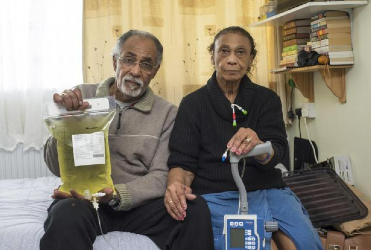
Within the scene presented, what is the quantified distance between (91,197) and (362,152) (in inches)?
50.9

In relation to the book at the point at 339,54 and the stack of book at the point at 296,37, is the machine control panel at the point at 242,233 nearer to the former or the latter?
the book at the point at 339,54

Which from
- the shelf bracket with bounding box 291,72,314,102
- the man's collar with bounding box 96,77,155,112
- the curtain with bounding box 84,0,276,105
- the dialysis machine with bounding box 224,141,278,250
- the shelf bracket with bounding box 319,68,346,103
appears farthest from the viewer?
the curtain with bounding box 84,0,276,105

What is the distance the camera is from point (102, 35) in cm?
253

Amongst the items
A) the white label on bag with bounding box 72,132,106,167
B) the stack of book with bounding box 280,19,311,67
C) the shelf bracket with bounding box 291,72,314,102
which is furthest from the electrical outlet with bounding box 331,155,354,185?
the white label on bag with bounding box 72,132,106,167

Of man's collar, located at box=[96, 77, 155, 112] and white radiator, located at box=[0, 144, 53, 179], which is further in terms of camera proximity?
white radiator, located at box=[0, 144, 53, 179]

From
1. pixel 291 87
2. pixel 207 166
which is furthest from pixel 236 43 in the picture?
pixel 291 87

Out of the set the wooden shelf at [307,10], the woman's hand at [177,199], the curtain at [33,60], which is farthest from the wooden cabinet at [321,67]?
the curtain at [33,60]

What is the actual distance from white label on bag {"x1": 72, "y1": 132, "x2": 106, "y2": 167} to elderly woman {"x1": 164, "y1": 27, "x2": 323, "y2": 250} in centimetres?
26

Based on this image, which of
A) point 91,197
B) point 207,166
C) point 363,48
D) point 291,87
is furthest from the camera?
point 291,87

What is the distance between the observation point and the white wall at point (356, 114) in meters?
1.91

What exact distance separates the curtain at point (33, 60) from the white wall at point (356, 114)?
57.9 inches

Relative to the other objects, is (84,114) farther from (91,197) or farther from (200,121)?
(200,121)

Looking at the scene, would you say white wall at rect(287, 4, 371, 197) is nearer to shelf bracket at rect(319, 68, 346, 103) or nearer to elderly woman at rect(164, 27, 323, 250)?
shelf bracket at rect(319, 68, 346, 103)

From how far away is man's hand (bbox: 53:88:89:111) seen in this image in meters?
1.34
